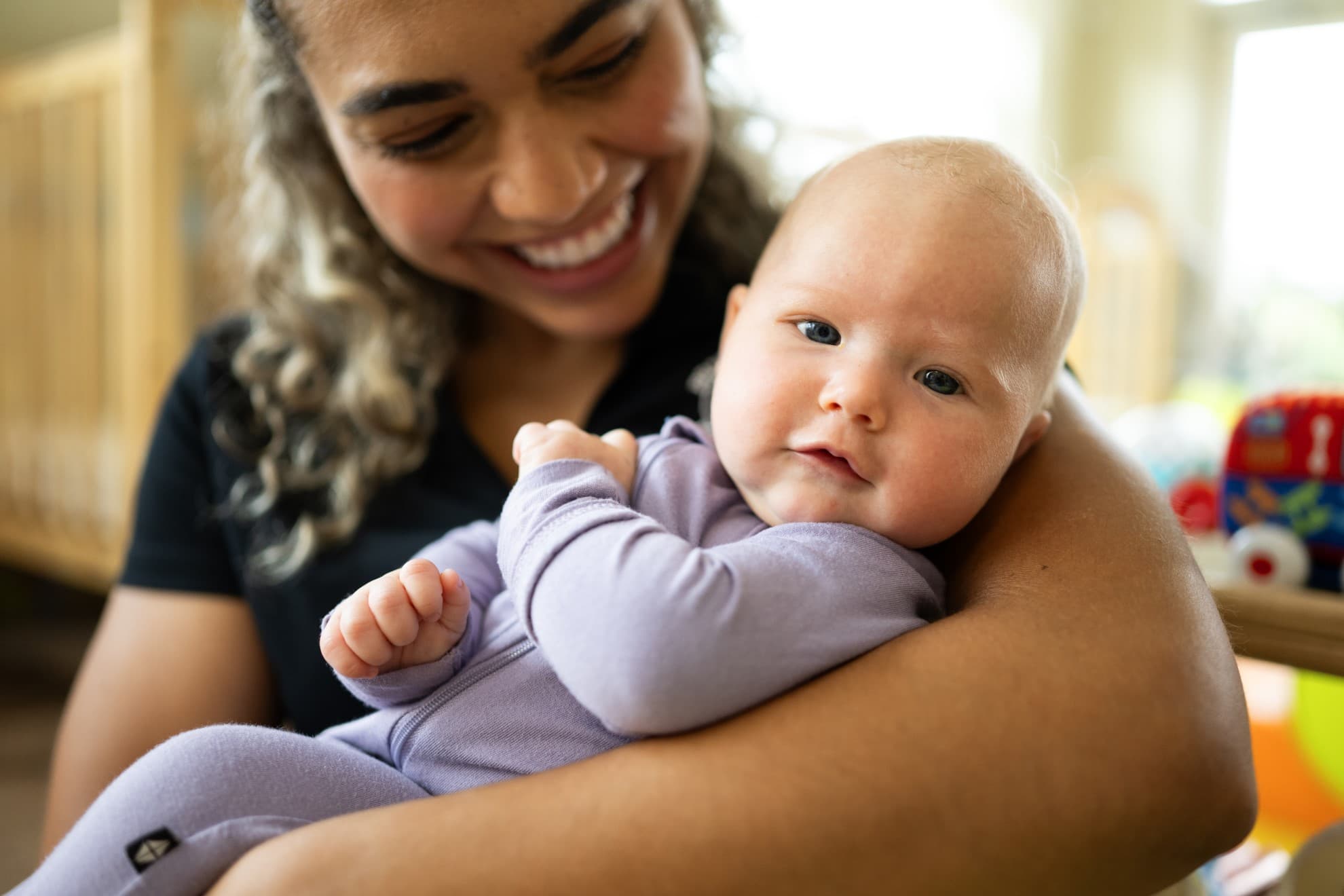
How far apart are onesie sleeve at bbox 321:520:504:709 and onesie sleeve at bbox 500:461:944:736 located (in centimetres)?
11

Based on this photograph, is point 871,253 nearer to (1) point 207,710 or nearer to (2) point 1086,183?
(1) point 207,710

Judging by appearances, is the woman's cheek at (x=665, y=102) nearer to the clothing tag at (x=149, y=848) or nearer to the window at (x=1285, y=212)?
the clothing tag at (x=149, y=848)

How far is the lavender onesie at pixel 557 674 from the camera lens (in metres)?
0.62

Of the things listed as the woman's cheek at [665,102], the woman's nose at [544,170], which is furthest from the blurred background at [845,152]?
the woman's nose at [544,170]

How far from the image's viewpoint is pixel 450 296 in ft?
4.16

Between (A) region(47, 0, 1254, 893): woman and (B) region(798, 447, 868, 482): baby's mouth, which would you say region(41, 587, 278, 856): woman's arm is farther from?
(B) region(798, 447, 868, 482): baby's mouth

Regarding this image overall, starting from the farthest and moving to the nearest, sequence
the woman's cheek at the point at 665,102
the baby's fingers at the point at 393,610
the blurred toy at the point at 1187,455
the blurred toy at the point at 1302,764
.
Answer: the blurred toy at the point at 1187,455, the blurred toy at the point at 1302,764, the woman's cheek at the point at 665,102, the baby's fingers at the point at 393,610

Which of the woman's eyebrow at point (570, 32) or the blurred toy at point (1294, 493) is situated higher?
the woman's eyebrow at point (570, 32)

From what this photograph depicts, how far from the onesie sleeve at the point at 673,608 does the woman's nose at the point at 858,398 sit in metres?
0.09

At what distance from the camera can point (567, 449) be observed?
76cm

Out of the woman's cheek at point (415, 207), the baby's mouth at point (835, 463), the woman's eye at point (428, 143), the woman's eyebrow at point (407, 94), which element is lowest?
the baby's mouth at point (835, 463)

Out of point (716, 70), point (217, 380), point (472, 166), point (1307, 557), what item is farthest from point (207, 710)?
point (1307, 557)

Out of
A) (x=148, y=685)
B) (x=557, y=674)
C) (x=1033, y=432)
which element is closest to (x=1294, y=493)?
(x=1033, y=432)

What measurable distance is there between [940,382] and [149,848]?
59 centimetres
